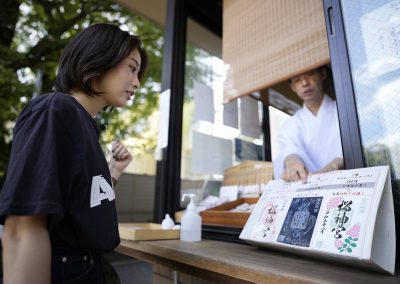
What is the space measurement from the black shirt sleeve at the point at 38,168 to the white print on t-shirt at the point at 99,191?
114 millimetres

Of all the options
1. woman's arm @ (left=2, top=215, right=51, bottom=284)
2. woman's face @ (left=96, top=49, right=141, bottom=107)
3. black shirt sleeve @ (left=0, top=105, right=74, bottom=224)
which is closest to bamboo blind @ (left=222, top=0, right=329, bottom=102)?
woman's face @ (left=96, top=49, right=141, bottom=107)

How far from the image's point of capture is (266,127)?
3033 mm

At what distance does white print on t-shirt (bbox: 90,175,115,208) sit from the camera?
34.9 inches

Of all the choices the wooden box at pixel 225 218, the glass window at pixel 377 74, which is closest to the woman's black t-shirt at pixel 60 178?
the wooden box at pixel 225 218

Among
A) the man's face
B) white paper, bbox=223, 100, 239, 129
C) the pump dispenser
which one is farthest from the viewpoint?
white paper, bbox=223, 100, 239, 129

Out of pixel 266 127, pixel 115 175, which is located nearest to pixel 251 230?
pixel 115 175

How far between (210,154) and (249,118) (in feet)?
1.72

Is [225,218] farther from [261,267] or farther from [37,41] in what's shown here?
[37,41]

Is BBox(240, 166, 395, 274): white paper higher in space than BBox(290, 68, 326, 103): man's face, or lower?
lower

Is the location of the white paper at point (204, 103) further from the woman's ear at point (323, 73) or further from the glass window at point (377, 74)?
the glass window at point (377, 74)

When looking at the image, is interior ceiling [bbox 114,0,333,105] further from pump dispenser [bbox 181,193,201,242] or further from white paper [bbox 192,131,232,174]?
pump dispenser [bbox 181,193,201,242]

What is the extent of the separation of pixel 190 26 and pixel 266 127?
1.26 metres

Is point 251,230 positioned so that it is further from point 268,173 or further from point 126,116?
point 126,116

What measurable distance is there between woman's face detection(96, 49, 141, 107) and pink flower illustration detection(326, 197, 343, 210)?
0.84 metres
